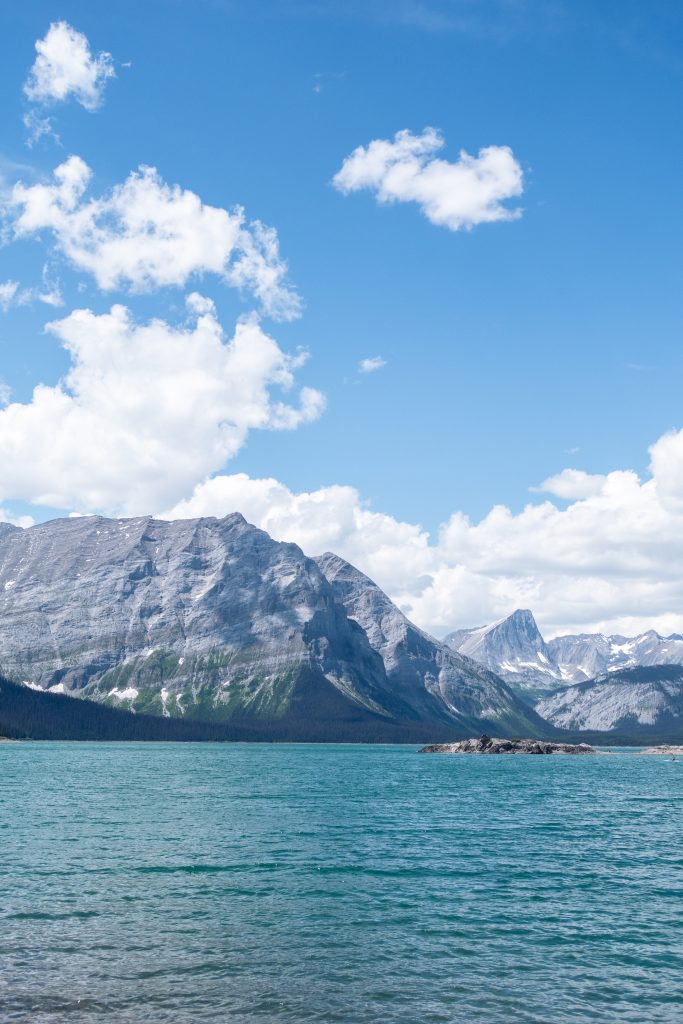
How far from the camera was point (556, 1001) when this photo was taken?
38.2 metres

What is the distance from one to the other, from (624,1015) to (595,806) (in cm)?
10137

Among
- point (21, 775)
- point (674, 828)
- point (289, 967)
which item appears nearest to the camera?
point (289, 967)

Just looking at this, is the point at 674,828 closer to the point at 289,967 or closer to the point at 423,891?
the point at 423,891

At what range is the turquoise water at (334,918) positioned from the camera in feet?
124

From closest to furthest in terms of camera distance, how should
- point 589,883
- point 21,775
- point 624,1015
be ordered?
point 624,1015, point 589,883, point 21,775

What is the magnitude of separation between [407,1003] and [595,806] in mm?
103194

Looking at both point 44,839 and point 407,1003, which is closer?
point 407,1003

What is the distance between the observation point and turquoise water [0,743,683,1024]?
124ft

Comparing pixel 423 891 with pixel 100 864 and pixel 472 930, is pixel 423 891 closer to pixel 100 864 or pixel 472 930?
pixel 472 930

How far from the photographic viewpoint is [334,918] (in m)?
52.4

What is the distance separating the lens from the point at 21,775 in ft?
596

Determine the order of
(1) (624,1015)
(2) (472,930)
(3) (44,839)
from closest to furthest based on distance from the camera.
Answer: (1) (624,1015) < (2) (472,930) < (3) (44,839)

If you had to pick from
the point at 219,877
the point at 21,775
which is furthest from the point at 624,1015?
the point at 21,775

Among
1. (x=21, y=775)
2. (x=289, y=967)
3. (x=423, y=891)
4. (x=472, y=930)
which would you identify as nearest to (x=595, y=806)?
(x=423, y=891)
